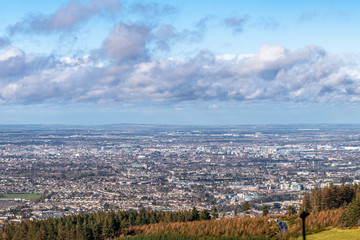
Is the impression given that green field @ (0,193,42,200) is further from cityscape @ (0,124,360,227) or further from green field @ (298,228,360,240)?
green field @ (298,228,360,240)

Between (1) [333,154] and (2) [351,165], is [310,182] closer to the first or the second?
(2) [351,165]

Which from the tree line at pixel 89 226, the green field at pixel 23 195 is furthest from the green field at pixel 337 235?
the green field at pixel 23 195

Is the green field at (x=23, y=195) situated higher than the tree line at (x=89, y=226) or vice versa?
the tree line at (x=89, y=226)

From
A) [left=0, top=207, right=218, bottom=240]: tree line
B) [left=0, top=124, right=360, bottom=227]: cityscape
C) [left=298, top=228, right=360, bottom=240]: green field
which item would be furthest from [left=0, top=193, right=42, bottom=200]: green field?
[left=298, top=228, right=360, bottom=240]: green field

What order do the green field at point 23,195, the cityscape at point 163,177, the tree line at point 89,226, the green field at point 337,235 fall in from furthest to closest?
1. the green field at point 23,195
2. the cityscape at point 163,177
3. the tree line at point 89,226
4. the green field at point 337,235

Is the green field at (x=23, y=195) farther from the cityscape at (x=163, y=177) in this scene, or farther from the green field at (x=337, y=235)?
the green field at (x=337, y=235)

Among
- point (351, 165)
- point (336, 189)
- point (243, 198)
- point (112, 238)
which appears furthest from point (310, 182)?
point (112, 238)

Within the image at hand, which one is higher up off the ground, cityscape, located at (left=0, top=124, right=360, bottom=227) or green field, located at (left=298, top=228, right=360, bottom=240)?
green field, located at (left=298, top=228, right=360, bottom=240)
